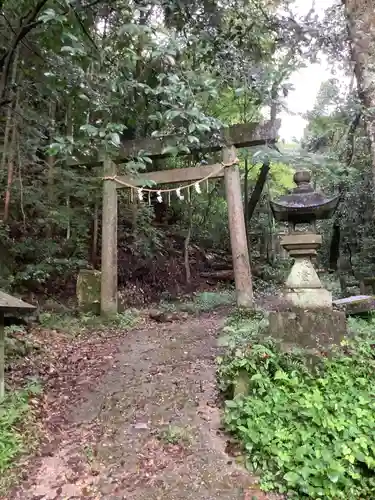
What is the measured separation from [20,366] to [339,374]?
167 inches

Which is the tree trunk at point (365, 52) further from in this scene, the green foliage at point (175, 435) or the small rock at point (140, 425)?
the small rock at point (140, 425)

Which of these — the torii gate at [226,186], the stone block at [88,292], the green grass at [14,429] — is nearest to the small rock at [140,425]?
the green grass at [14,429]

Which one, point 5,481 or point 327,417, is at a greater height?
point 327,417

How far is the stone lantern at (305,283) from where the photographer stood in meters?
4.87

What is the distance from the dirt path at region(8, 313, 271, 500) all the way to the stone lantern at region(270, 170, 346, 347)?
1308 millimetres

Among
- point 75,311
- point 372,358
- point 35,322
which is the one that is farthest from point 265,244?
point 372,358

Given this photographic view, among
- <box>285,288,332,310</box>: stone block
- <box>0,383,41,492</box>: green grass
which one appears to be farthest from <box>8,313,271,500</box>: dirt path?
<box>285,288,332,310</box>: stone block

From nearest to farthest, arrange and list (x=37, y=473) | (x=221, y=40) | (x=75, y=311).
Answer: (x=37, y=473)
(x=221, y=40)
(x=75, y=311)

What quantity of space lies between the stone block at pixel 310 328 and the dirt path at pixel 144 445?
1132 millimetres

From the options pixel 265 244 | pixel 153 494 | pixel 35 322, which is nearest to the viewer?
pixel 153 494

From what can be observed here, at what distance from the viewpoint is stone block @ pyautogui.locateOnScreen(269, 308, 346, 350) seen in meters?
4.82

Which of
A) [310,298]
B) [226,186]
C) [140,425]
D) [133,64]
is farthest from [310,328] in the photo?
[226,186]

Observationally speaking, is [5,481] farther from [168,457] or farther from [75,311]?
[75,311]

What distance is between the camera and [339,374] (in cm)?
432
